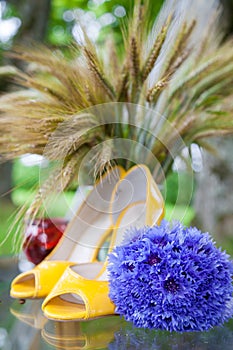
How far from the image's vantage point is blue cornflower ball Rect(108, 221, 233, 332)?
49 cm

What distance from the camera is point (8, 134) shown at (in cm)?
72

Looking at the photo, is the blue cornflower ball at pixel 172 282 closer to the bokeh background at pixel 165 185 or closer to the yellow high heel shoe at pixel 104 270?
the yellow high heel shoe at pixel 104 270

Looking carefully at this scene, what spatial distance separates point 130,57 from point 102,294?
0.33 m

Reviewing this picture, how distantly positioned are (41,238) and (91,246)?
3.2 inches

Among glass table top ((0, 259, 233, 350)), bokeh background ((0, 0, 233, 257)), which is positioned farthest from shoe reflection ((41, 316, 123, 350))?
bokeh background ((0, 0, 233, 257))

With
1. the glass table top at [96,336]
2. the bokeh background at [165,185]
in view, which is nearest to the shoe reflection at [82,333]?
the glass table top at [96,336]

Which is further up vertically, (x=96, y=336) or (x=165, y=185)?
(x=165, y=185)

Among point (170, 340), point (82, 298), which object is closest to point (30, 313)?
point (82, 298)

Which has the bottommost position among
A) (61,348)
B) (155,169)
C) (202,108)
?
(61,348)

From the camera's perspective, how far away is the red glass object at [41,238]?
0.76 meters

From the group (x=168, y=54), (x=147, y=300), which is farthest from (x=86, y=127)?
(x=147, y=300)

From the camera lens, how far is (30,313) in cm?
60

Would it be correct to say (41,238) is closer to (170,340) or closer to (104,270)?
(104,270)

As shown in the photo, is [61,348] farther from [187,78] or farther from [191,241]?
[187,78]
